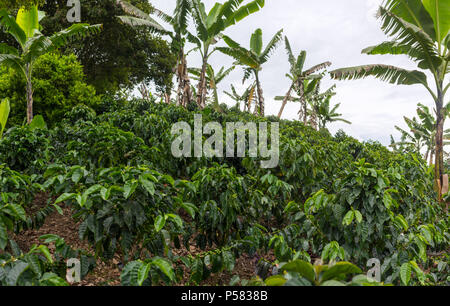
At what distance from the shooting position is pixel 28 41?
5984 millimetres

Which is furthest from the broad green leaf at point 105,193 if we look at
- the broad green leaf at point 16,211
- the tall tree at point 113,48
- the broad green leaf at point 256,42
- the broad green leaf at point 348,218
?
the tall tree at point 113,48

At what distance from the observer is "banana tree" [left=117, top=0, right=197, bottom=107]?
8.49 m

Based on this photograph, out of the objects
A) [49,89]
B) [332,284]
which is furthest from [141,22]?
[332,284]

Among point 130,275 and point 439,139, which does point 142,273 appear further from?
point 439,139

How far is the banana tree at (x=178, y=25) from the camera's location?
849cm

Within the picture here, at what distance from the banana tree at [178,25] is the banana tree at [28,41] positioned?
2054 mm

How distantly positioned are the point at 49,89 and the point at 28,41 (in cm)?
175

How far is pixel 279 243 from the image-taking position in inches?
90.6

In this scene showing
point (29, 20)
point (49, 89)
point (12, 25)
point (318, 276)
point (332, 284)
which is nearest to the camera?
point (332, 284)

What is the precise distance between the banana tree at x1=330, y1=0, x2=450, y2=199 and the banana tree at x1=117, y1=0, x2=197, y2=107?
4846 mm

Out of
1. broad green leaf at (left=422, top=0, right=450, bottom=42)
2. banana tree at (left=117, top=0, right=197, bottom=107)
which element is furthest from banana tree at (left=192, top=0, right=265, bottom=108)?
broad green leaf at (left=422, top=0, right=450, bottom=42)
